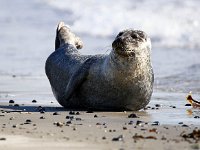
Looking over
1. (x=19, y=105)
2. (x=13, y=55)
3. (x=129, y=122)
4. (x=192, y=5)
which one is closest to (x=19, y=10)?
(x=192, y=5)

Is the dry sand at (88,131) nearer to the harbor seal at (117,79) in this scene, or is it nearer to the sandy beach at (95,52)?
the sandy beach at (95,52)

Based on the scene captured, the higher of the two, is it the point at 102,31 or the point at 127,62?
the point at 102,31

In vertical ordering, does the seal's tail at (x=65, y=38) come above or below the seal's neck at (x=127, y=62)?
above

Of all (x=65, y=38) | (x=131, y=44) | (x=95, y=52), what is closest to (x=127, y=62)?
(x=131, y=44)

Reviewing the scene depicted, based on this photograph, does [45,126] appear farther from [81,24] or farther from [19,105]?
[81,24]

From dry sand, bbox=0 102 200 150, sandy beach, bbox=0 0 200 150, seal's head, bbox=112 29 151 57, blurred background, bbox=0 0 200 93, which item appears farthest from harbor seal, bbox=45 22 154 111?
blurred background, bbox=0 0 200 93

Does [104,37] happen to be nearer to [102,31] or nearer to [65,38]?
[102,31]

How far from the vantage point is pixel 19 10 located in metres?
31.0

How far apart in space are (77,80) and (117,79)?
62 centimetres

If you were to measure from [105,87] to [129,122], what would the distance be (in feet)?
5.29

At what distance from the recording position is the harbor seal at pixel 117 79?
29.2ft

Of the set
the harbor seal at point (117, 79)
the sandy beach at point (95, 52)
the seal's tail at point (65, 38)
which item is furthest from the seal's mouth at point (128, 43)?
the seal's tail at point (65, 38)

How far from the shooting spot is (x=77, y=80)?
9430 mm

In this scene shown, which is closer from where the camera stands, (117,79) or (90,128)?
(90,128)
